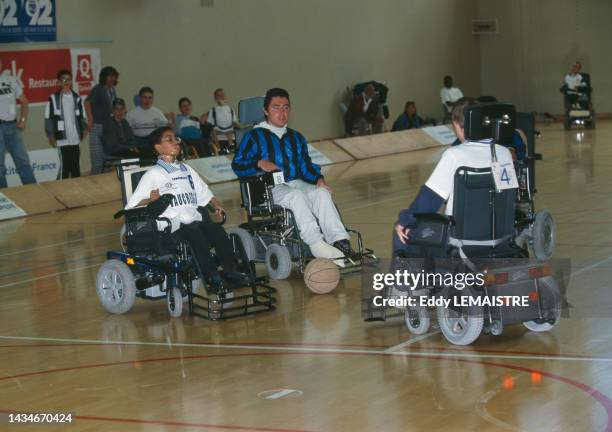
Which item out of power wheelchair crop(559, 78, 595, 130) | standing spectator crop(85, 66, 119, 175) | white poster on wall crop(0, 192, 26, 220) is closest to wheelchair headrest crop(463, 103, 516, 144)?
white poster on wall crop(0, 192, 26, 220)

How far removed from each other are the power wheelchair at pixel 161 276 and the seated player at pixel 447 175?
1.36 metres

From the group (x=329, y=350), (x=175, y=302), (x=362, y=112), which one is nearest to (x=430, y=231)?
(x=329, y=350)

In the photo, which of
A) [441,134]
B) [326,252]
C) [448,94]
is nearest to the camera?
[326,252]

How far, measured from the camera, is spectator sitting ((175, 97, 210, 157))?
56.7ft

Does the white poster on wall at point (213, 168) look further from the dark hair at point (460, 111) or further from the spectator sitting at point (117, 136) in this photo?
the dark hair at point (460, 111)

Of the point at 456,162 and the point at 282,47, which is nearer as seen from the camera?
the point at 456,162

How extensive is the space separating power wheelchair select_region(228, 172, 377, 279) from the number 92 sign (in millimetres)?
8936

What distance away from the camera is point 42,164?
52.2 feet

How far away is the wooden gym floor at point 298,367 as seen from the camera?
452 cm

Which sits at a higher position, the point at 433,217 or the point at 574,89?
the point at 574,89

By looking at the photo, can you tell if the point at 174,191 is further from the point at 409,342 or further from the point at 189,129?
the point at 189,129

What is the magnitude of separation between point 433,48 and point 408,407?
21.9 metres

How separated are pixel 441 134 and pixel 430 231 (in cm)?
1561

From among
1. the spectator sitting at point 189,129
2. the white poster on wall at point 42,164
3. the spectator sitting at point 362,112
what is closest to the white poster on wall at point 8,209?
the white poster on wall at point 42,164
